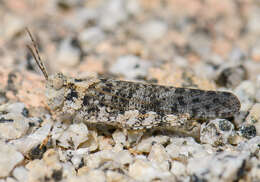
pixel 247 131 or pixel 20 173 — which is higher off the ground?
pixel 247 131

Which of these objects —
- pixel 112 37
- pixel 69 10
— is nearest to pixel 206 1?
pixel 112 37

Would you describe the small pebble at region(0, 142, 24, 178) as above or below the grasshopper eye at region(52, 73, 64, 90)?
below

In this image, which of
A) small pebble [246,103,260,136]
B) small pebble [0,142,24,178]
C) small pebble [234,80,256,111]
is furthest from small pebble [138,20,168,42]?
small pebble [0,142,24,178]

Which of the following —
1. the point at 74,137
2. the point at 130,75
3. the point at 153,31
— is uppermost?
the point at 153,31

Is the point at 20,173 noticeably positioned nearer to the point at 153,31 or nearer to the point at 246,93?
the point at 246,93

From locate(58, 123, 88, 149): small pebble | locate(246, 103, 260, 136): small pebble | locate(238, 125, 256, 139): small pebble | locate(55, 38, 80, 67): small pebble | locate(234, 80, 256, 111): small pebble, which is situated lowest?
locate(58, 123, 88, 149): small pebble

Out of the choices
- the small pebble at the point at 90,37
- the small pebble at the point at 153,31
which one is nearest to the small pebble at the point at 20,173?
the small pebble at the point at 90,37

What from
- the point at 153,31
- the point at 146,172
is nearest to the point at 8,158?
the point at 146,172

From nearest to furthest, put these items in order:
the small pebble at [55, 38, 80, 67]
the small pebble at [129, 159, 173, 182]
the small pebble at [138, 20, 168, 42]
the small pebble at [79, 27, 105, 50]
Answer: the small pebble at [129, 159, 173, 182], the small pebble at [55, 38, 80, 67], the small pebble at [79, 27, 105, 50], the small pebble at [138, 20, 168, 42]

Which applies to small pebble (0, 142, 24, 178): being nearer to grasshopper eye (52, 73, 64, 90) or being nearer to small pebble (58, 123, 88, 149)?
small pebble (58, 123, 88, 149)
